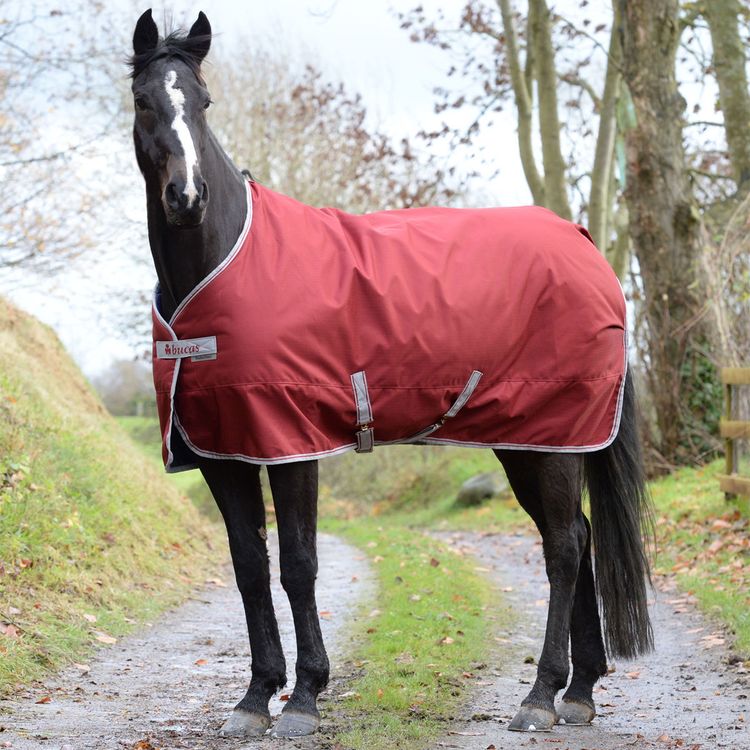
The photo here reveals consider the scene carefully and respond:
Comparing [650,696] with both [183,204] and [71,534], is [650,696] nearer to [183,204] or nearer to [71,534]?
[183,204]

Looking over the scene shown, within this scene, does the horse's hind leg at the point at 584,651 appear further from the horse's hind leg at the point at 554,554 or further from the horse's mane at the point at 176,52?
the horse's mane at the point at 176,52

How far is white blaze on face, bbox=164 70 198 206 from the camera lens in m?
3.57

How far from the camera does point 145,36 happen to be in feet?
12.9

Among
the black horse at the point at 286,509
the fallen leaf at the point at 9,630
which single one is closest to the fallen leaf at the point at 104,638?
the fallen leaf at the point at 9,630

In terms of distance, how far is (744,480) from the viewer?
8828mm

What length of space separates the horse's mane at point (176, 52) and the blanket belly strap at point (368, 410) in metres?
1.43

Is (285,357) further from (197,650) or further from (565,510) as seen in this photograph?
(197,650)

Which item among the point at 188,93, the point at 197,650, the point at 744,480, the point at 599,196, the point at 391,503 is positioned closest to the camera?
the point at 188,93

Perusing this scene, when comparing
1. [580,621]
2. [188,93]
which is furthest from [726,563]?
[188,93]

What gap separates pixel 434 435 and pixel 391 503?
55.8 ft

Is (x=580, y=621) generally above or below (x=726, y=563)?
above

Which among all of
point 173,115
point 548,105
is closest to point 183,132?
point 173,115

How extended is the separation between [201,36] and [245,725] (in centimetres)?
281

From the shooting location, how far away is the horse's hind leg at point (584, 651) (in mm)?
4348
